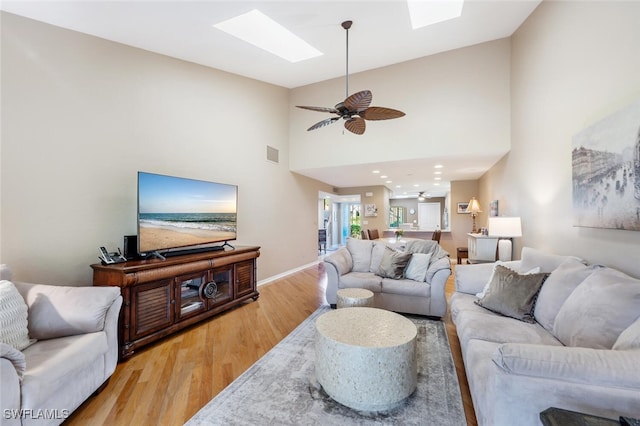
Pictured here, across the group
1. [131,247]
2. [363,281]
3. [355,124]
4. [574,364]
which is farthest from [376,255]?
[131,247]

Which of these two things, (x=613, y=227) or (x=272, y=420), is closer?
(x=272, y=420)

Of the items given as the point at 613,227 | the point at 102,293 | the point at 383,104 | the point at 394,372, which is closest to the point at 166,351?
the point at 102,293

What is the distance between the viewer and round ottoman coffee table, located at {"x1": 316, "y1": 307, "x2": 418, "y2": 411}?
1.64m

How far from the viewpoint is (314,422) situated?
1.62 m

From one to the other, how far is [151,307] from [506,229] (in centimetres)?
430

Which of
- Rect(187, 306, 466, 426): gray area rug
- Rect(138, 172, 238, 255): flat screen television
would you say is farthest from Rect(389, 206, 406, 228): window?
Rect(187, 306, 466, 426): gray area rug

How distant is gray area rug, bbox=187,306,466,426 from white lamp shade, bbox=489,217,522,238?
2016 mm

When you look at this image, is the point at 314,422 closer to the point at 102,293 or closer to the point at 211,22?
the point at 102,293

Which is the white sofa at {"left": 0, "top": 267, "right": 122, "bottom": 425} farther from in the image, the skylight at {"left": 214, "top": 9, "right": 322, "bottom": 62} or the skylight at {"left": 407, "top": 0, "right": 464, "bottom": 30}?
the skylight at {"left": 407, "top": 0, "right": 464, "bottom": 30}

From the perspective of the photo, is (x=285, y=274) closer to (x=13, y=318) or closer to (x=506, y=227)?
(x=506, y=227)

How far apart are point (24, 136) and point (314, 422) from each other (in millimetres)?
3293

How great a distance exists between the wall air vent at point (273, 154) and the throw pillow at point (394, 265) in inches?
113

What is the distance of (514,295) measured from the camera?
218 centimetres

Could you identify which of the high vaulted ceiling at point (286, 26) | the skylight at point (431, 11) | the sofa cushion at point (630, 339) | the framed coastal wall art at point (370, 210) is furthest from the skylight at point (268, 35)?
the framed coastal wall art at point (370, 210)
